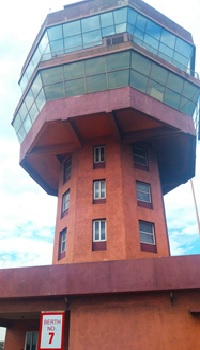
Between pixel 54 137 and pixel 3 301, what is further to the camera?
pixel 54 137

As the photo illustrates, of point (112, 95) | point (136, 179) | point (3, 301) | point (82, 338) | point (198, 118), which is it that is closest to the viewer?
point (82, 338)

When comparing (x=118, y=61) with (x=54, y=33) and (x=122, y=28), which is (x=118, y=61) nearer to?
(x=122, y=28)

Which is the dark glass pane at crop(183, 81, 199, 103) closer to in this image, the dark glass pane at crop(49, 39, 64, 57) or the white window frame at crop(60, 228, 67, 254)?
the dark glass pane at crop(49, 39, 64, 57)

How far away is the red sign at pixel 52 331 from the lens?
513 inches

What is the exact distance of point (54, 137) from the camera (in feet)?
79.6

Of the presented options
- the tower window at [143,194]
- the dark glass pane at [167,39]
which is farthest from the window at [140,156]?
the dark glass pane at [167,39]

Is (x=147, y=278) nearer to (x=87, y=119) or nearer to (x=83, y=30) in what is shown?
(x=87, y=119)

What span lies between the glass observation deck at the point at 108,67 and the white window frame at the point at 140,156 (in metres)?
4.17

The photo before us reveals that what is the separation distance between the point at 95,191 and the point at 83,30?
12.7 meters

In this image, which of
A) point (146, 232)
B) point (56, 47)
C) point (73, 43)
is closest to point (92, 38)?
point (73, 43)

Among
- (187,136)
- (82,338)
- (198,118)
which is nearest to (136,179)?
(187,136)

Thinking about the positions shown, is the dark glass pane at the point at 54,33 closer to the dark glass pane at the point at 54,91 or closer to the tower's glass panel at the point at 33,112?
the dark glass pane at the point at 54,91

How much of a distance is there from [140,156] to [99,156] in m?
3.33

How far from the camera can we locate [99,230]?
2131 cm
